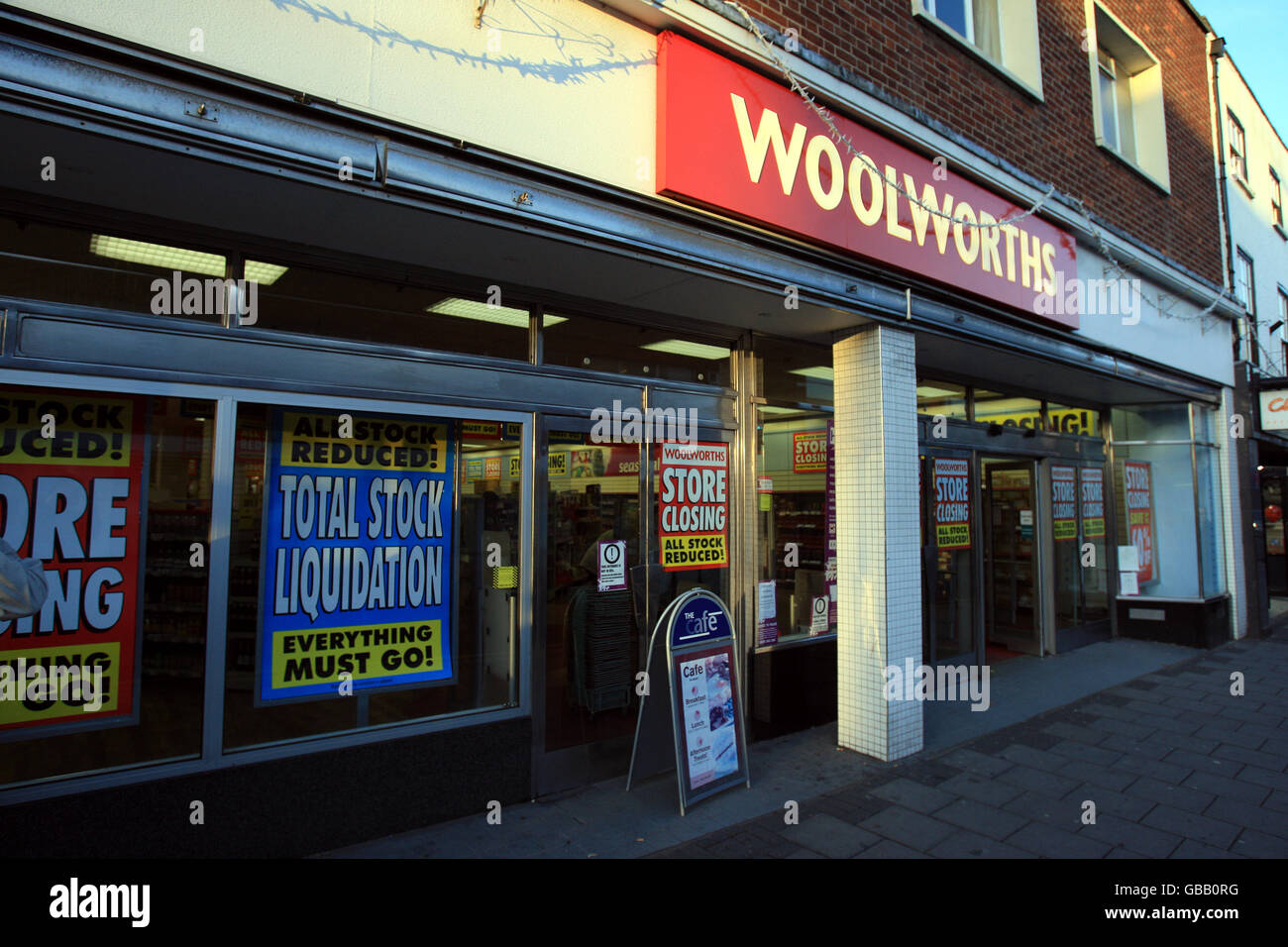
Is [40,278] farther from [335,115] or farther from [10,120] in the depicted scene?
[335,115]

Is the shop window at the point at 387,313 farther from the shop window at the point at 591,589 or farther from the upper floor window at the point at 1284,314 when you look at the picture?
the upper floor window at the point at 1284,314

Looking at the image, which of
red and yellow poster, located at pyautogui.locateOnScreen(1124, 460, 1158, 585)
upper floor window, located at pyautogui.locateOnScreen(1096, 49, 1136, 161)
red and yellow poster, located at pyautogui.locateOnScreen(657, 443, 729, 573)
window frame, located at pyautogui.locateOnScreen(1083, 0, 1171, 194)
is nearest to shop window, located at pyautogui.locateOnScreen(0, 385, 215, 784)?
red and yellow poster, located at pyautogui.locateOnScreen(657, 443, 729, 573)

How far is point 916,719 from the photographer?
215 inches

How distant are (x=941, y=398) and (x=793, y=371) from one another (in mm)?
2772

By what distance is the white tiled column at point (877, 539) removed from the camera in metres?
5.30

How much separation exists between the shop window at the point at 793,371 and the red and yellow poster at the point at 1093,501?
555 centimetres

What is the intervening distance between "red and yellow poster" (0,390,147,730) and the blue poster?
61cm

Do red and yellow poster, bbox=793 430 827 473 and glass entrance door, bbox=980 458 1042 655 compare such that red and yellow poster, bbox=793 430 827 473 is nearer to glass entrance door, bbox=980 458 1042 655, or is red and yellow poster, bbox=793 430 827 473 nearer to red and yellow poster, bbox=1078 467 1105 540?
glass entrance door, bbox=980 458 1042 655

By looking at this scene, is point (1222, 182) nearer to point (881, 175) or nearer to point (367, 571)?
point (881, 175)

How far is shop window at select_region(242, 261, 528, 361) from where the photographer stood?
3.80 meters

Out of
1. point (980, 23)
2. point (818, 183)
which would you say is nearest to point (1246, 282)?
point (980, 23)

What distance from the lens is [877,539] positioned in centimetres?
534
